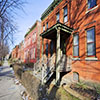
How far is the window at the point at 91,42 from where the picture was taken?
A: 5.36 metres

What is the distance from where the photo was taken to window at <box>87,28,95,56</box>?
5.36 m

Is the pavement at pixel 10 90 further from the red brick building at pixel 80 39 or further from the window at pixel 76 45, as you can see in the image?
the window at pixel 76 45

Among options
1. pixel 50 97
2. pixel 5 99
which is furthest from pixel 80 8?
pixel 5 99

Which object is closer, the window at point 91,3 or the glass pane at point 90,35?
the glass pane at point 90,35

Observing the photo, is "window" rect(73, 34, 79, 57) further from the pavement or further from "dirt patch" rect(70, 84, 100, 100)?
the pavement

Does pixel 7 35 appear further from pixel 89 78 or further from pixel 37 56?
pixel 89 78

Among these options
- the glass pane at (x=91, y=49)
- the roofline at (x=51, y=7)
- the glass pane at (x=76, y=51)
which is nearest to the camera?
the glass pane at (x=91, y=49)

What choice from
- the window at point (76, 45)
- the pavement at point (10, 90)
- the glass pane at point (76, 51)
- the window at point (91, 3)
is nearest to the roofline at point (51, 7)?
the window at point (91, 3)

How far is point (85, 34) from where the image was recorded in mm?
5832

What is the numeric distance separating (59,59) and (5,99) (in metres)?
5.82

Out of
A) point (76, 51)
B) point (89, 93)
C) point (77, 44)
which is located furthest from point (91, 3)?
point (89, 93)

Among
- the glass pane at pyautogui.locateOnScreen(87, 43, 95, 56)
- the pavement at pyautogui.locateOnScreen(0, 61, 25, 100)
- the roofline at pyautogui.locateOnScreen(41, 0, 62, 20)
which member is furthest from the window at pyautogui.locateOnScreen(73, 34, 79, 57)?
the pavement at pyautogui.locateOnScreen(0, 61, 25, 100)

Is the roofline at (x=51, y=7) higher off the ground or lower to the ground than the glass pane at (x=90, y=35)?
higher

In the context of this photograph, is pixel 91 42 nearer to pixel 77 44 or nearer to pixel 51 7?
pixel 77 44
